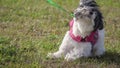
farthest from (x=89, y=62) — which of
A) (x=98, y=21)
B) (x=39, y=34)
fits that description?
(x=39, y=34)

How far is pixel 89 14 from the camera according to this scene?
6574mm

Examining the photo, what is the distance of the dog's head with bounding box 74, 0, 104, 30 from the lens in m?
6.53

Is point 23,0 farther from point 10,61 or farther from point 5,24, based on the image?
point 10,61

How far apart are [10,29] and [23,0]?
4.30m

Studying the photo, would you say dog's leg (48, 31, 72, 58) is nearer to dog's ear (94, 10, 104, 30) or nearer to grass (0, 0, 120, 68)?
grass (0, 0, 120, 68)

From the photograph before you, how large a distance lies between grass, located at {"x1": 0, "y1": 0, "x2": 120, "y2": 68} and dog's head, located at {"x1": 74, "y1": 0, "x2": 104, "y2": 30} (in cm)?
77

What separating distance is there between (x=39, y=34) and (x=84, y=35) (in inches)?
91.4

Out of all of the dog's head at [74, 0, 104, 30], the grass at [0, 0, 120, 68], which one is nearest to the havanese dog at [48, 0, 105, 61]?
the dog's head at [74, 0, 104, 30]

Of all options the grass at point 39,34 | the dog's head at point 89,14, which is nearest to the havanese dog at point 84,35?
the dog's head at point 89,14

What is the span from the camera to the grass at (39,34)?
683cm

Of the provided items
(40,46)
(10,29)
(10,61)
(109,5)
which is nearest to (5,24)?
(10,29)

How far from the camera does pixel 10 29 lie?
365 inches

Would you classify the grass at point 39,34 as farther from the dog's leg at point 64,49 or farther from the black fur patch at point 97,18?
the black fur patch at point 97,18

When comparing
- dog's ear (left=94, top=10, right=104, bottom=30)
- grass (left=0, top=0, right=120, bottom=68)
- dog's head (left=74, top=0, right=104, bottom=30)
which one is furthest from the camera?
grass (left=0, top=0, right=120, bottom=68)
